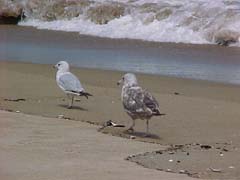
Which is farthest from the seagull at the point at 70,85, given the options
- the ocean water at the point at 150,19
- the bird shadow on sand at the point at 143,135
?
the ocean water at the point at 150,19

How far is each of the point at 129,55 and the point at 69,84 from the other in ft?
26.2

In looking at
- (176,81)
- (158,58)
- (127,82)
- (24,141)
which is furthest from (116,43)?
(24,141)

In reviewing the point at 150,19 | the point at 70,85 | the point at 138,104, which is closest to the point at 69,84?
the point at 70,85

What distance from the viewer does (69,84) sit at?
426 inches

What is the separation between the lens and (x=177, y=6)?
2595 centimetres

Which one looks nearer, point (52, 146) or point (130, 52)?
point (52, 146)

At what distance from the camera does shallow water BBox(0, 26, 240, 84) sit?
Result: 623 inches

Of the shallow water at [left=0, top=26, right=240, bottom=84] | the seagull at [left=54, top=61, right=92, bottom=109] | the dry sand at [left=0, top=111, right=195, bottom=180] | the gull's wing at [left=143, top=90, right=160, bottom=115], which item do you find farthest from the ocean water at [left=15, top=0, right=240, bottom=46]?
the dry sand at [left=0, top=111, right=195, bottom=180]

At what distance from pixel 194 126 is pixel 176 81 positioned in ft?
15.1

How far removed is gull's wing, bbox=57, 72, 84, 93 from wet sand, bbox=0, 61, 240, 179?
0.28 metres

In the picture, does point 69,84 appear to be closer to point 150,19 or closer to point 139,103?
point 139,103

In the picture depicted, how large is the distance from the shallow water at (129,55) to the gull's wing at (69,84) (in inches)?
164

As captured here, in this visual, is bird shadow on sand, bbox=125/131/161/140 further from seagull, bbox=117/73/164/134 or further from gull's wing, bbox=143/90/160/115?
gull's wing, bbox=143/90/160/115

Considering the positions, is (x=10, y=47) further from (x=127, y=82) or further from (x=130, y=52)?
(x=127, y=82)
